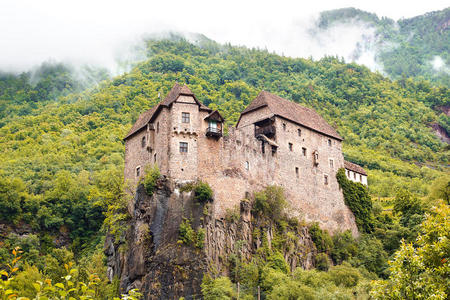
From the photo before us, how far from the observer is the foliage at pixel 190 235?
1734 inches

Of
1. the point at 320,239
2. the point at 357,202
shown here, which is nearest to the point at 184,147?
the point at 320,239

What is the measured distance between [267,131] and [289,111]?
512 centimetres

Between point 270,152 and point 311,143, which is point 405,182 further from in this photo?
point 270,152

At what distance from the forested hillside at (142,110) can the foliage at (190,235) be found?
494 inches

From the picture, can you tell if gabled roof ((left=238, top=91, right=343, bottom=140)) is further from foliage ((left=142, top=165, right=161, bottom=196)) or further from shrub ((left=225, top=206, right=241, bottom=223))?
foliage ((left=142, top=165, right=161, bottom=196))

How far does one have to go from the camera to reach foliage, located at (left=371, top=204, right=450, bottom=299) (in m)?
21.9

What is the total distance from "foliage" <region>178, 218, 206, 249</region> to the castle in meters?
3.43

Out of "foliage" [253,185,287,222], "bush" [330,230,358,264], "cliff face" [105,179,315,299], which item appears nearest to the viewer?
"cliff face" [105,179,315,299]

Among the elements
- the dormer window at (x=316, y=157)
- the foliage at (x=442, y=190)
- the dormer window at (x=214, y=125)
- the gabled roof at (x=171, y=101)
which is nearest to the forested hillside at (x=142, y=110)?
the foliage at (x=442, y=190)

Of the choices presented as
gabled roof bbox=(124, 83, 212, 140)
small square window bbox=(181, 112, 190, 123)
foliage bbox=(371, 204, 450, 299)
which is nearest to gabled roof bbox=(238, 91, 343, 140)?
gabled roof bbox=(124, 83, 212, 140)

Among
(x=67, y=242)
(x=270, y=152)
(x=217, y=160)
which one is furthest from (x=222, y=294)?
(x=67, y=242)

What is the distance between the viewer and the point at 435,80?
196 meters

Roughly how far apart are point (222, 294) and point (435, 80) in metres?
178

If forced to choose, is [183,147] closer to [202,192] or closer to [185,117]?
[185,117]
